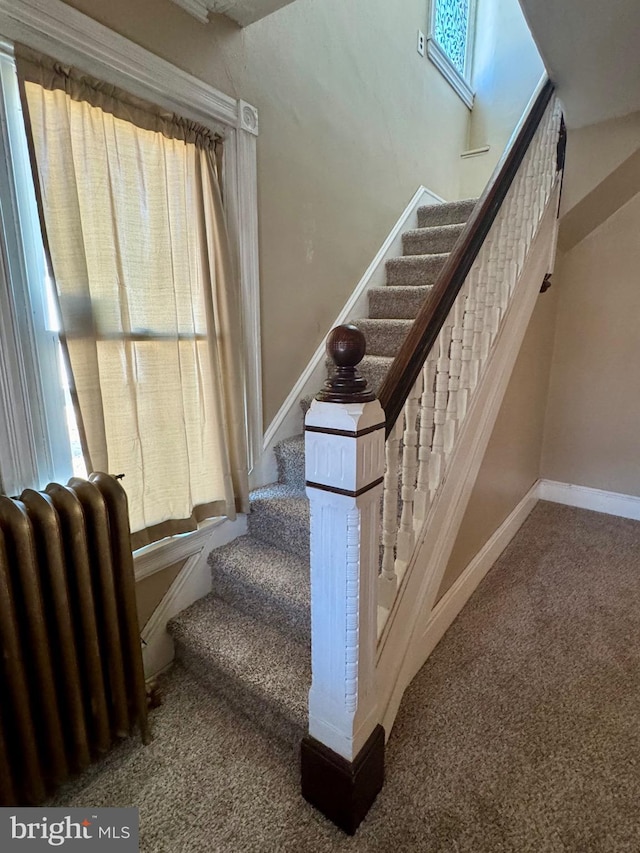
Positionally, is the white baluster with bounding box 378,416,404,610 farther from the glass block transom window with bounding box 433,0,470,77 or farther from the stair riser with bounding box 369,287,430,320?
the glass block transom window with bounding box 433,0,470,77

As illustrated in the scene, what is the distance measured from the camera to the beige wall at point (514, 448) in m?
1.94

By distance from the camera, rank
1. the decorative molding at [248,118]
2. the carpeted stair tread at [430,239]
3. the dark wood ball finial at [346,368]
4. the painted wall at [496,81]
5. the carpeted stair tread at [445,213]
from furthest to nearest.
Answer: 1. the painted wall at [496,81]
2. the carpeted stair tread at [445,213]
3. the carpeted stair tread at [430,239]
4. the decorative molding at [248,118]
5. the dark wood ball finial at [346,368]

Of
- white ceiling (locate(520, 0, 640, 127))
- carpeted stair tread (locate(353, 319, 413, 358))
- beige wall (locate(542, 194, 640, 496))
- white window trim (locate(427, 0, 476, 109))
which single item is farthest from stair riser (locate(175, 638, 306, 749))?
white window trim (locate(427, 0, 476, 109))

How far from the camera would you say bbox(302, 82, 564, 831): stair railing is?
0.98m

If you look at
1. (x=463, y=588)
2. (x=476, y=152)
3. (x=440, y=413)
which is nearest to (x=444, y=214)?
(x=476, y=152)

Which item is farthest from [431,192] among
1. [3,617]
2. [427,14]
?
[3,617]

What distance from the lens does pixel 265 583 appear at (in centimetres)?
166

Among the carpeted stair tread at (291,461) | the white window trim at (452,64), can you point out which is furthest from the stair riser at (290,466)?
the white window trim at (452,64)

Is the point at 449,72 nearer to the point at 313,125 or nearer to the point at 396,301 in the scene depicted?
the point at 313,125

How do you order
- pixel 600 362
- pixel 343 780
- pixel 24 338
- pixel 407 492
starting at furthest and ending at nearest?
pixel 600 362 → pixel 407 492 → pixel 24 338 → pixel 343 780

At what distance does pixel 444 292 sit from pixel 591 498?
2555mm

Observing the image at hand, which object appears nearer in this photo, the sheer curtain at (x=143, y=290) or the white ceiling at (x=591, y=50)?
the sheer curtain at (x=143, y=290)

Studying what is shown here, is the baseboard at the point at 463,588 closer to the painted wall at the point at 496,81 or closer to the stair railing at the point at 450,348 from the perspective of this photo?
the stair railing at the point at 450,348

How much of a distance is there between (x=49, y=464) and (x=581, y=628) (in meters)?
2.19
